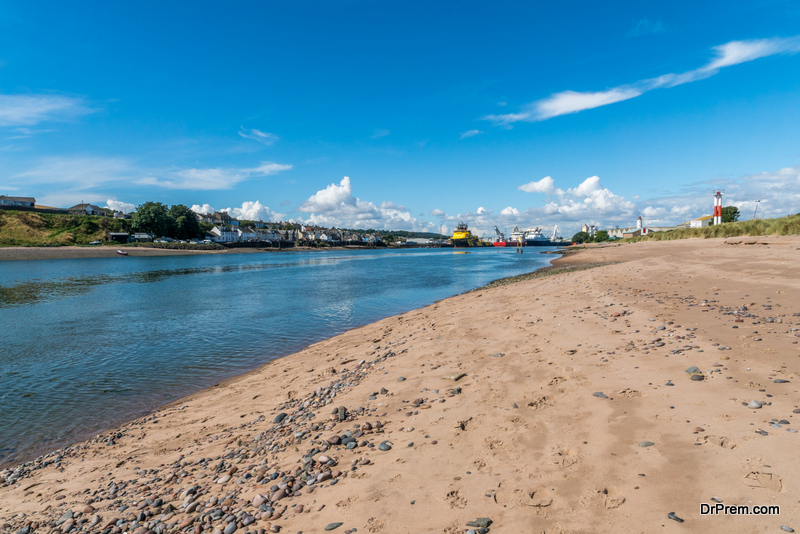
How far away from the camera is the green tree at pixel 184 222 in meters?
148

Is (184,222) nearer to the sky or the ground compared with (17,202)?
nearer to the ground

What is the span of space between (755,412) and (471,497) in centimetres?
403

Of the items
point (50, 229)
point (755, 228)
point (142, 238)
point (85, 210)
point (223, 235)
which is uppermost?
point (85, 210)

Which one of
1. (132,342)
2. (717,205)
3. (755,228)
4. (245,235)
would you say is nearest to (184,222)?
(245,235)

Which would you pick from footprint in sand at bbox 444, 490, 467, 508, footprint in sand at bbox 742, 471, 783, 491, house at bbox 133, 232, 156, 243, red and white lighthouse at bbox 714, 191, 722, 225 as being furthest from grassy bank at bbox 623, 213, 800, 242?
house at bbox 133, 232, 156, 243

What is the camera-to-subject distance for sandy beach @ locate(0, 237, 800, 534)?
357 cm

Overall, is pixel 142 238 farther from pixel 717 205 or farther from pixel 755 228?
pixel 717 205

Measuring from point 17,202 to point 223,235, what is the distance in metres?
78.1

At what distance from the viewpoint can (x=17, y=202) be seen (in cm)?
14625

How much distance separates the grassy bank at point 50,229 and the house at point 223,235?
34472mm

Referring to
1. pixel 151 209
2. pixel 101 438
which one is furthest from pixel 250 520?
pixel 151 209

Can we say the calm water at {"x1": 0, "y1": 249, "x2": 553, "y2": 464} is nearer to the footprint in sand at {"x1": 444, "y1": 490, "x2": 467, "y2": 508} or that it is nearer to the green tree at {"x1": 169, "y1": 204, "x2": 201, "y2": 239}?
the footprint in sand at {"x1": 444, "y1": 490, "x2": 467, "y2": 508}

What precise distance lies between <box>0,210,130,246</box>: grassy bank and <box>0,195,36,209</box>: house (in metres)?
32.1

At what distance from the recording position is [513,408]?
5824mm
